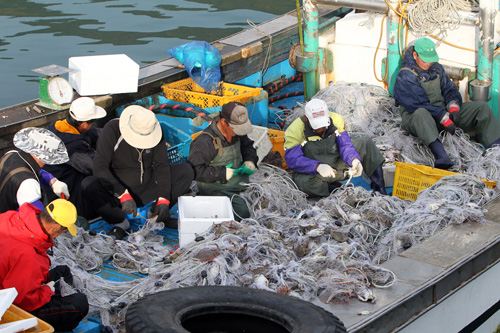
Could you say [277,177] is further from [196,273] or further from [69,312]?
[69,312]

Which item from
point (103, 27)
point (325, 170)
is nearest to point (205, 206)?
point (325, 170)

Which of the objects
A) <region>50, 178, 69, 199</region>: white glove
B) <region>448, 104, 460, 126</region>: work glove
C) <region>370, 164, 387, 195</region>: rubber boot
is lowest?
<region>370, 164, 387, 195</region>: rubber boot

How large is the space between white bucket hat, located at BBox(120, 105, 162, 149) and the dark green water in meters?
7.76

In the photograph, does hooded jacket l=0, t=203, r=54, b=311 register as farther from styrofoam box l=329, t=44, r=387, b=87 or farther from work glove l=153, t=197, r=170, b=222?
styrofoam box l=329, t=44, r=387, b=87

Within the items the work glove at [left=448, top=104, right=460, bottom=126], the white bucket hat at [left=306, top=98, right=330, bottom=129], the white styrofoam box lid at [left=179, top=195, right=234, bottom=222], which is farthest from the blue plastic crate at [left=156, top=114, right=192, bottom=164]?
the work glove at [left=448, top=104, right=460, bottom=126]

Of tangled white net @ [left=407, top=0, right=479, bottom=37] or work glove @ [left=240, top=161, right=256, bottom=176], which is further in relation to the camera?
tangled white net @ [left=407, top=0, right=479, bottom=37]

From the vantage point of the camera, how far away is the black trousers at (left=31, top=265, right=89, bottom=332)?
4309 millimetres

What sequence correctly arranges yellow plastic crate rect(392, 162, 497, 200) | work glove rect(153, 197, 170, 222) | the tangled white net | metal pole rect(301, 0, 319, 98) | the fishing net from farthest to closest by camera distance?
metal pole rect(301, 0, 319, 98)
the tangled white net
yellow plastic crate rect(392, 162, 497, 200)
work glove rect(153, 197, 170, 222)
the fishing net

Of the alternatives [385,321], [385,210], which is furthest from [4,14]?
[385,321]

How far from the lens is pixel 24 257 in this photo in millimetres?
4152

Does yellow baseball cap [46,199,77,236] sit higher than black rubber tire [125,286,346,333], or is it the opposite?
yellow baseball cap [46,199,77,236]

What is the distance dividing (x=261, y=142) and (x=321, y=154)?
73cm

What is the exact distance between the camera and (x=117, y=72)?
7.73 m

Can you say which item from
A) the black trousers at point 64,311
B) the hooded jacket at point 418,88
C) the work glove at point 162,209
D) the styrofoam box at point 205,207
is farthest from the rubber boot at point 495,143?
the black trousers at point 64,311
